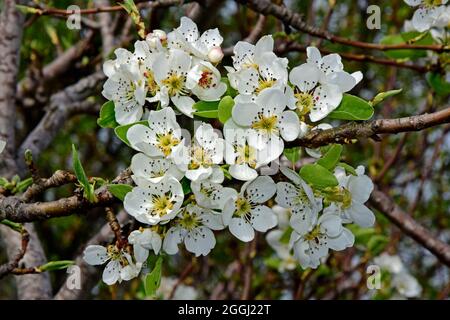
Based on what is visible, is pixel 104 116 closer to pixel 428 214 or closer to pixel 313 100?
pixel 313 100

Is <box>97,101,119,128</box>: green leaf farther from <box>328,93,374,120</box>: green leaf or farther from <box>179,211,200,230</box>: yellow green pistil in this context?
<box>328,93,374,120</box>: green leaf

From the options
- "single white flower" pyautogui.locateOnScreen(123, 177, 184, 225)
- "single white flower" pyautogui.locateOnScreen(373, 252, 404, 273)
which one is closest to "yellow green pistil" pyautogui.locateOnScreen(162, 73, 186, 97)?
"single white flower" pyautogui.locateOnScreen(123, 177, 184, 225)

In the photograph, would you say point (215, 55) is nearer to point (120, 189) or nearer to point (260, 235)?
point (120, 189)

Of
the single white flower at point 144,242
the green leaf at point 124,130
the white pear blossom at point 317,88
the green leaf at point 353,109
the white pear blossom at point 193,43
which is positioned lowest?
the single white flower at point 144,242

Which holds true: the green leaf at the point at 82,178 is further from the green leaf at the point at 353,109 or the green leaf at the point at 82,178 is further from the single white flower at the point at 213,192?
the green leaf at the point at 353,109

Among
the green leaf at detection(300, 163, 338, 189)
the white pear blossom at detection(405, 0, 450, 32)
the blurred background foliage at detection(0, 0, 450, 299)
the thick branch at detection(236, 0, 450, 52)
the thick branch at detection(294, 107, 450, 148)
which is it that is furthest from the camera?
the blurred background foliage at detection(0, 0, 450, 299)

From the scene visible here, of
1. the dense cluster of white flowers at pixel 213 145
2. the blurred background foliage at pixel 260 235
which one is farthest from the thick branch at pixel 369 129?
the blurred background foliage at pixel 260 235
